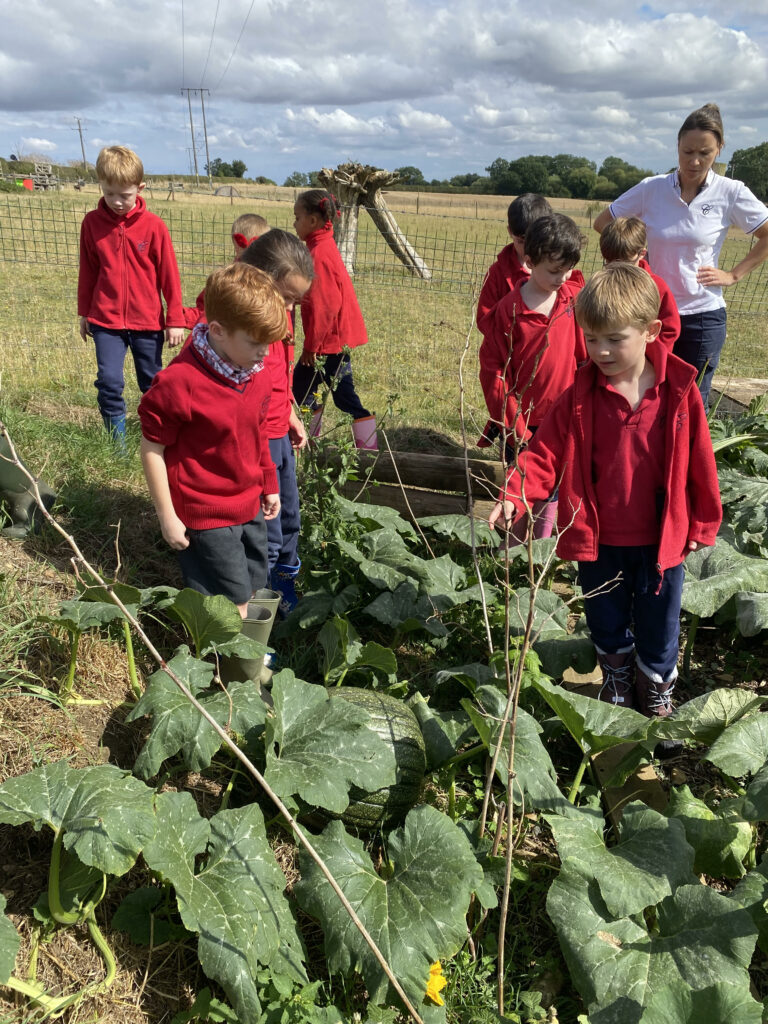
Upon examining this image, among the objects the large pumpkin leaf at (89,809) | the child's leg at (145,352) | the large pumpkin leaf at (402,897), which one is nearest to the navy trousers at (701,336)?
the child's leg at (145,352)

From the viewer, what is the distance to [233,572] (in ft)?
9.12

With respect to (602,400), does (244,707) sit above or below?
below

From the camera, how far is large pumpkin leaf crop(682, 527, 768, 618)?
3.09m

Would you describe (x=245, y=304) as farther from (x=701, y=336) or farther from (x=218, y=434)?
(x=701, y=336)

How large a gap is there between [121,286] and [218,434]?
223cm

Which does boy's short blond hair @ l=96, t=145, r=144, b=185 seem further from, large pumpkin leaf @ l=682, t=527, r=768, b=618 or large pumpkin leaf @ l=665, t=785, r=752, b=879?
large pumpkin leaf @ l=665, t=785, r=752, b=879

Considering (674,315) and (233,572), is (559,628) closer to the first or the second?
(233,572)

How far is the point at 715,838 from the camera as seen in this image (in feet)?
7.32

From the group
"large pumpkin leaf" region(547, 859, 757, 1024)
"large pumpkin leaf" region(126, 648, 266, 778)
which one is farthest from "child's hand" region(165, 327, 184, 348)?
"large pumpkin leaf" region(547, 859, 757, 1024)

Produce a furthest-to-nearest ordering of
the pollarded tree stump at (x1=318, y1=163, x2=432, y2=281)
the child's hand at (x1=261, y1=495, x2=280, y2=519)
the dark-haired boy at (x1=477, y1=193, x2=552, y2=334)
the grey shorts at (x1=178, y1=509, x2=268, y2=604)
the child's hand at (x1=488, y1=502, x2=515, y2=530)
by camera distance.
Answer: the pollarded tree stump at (x1=318, y1=163, x2=432, y2=281) < the dark-haired boy at (x1=477, y1=193, x2=552, y2=334) < the child's hand at (x1=261, y1=495, x2=280, y2=519) < the grey shorts at (x1=178, y1=509, x2=268, y2=604) < the child's hand at (x1=488, y1=502, x2=515, y2=530)

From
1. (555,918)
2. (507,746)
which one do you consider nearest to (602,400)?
(507,746)

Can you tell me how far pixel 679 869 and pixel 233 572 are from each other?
5.46ft

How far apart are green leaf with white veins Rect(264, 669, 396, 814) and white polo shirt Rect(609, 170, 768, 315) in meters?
3.31

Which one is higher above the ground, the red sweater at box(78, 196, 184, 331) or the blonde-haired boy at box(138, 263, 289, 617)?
the red sweater at box(78, 196, 184, 331)
